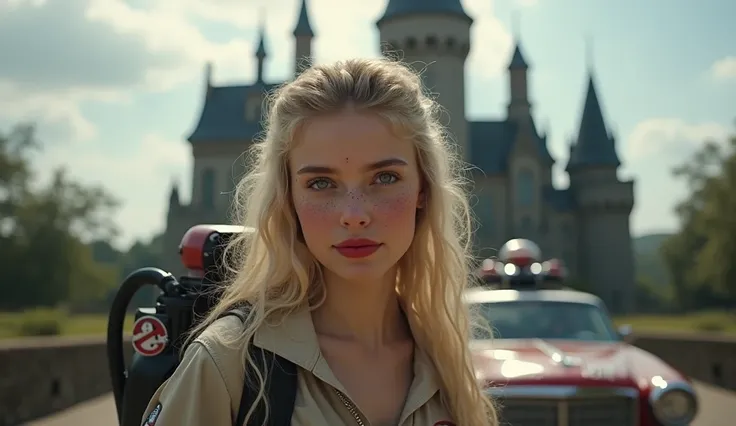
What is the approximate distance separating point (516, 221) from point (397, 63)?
146ft

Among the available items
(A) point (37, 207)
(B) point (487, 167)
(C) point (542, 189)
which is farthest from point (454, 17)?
(A) point (37, 207)

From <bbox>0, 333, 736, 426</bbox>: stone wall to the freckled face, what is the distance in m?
8.78

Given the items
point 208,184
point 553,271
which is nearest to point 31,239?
point 208,184

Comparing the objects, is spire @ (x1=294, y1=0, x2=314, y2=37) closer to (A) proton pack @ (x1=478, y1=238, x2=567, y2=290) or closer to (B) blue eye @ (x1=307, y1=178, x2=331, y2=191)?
(A) proton pack @ (x1=478, y1=238, x2=567, y2=290)

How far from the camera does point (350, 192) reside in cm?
177

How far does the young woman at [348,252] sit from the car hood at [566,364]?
2209 millimetres

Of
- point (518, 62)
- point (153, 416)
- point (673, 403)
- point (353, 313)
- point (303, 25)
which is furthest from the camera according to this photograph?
point (518, 62)

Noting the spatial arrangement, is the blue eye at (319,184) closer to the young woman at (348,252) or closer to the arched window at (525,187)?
the young woman at (348,252)

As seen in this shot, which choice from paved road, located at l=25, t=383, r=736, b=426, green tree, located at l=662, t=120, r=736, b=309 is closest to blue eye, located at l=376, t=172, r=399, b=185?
paved road, located at l=25, t=383, r=736, b=426

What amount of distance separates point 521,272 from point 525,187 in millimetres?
40191

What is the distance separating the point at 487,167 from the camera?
47.8 metres

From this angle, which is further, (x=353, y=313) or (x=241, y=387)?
(x=353, y=313)

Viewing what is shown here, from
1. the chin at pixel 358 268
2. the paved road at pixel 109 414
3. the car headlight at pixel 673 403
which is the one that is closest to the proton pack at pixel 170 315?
the chin at pixel 358 268

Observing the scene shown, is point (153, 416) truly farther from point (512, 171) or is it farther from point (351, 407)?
point (512, 171)
